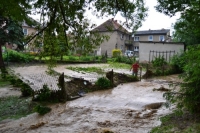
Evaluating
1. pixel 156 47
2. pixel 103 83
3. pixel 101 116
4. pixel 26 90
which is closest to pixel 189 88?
pixel 101 116

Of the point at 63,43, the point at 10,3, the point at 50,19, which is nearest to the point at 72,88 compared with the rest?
the point at 63,43

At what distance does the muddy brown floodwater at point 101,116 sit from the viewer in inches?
279

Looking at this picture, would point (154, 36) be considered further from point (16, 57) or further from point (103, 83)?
point (103, 83)

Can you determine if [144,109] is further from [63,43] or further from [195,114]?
[63,43]

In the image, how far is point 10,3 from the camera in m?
4.31

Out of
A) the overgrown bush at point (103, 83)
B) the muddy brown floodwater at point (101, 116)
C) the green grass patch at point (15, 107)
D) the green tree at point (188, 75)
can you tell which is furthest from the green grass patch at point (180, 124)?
the overgrown bush at point (103, 83)

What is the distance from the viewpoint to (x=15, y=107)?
34.4 ft

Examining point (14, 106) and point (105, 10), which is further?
point (14, 106)

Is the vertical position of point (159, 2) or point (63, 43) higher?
point (159, 2)

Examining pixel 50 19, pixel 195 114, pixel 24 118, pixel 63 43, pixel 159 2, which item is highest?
pixel 159 2

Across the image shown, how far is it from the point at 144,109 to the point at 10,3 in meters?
6.73

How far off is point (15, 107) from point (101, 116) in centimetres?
488

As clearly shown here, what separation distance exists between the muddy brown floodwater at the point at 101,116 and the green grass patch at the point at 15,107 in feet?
2.38

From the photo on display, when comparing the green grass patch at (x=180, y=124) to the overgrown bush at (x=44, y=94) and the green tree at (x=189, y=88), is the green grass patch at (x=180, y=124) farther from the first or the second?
the overgrown bush at (x=44, y=94)
